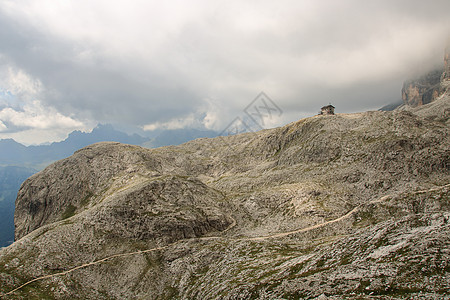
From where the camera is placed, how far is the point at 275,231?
97.4 m

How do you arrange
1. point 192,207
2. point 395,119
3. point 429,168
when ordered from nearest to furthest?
point 429,168 → point 192,207 → point 395,119

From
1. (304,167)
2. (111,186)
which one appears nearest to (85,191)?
(111,186)

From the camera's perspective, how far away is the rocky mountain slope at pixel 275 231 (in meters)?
39.3

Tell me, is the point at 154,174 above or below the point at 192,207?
above

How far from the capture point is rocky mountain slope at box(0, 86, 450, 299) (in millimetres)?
39281

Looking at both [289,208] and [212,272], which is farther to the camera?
[289,208]

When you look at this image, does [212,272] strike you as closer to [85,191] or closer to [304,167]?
[304,167]

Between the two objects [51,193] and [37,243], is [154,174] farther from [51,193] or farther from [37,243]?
[37,243]

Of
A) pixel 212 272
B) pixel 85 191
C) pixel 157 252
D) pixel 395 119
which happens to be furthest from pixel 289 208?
pixel 85 191

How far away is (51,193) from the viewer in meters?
168

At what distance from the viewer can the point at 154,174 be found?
168 meters

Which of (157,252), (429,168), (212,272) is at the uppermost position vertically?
(429,168)

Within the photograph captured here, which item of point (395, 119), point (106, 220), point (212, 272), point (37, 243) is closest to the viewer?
point (212, 272)

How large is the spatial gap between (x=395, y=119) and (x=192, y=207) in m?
123
